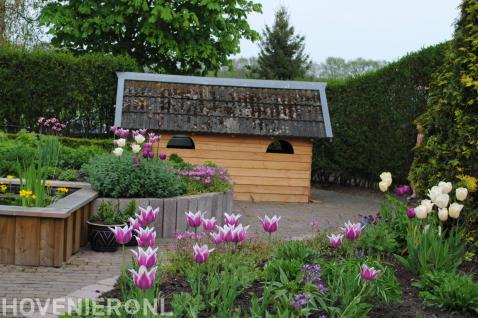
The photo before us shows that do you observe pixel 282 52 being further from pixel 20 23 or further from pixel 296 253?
pixel 296 253

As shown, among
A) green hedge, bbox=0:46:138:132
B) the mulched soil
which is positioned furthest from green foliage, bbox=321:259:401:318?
green hedge, bbox=0:46:138:132

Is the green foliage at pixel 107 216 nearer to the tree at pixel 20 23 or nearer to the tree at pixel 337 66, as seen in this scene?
the tree at pixel 20 23

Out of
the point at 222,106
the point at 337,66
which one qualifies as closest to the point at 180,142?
the point at 222,106

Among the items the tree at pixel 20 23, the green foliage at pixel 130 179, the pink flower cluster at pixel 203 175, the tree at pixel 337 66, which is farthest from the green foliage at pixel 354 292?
the tree at pixel 337 66

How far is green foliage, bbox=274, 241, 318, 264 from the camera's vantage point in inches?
190

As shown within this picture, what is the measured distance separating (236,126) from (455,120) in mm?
7236

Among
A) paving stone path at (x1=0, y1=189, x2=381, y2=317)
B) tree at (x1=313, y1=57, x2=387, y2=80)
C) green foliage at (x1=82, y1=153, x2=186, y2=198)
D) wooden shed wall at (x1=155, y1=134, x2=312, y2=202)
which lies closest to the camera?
paving stone path at (x1=0, y1=189, x2=381, y2=317)

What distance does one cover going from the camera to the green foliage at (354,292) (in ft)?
12.1

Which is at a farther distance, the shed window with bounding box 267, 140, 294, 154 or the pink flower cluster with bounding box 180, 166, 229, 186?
the shed window with bounding box 267, 140, 294, 154

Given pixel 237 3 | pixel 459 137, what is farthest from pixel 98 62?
pixel 459 137

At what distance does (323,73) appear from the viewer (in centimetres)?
5969

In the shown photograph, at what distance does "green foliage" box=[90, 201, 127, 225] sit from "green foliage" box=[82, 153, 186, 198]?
0.31 meters

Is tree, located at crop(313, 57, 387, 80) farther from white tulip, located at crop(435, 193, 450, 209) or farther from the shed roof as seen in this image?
white tulip, located at crop(435, 193, 450, 209)

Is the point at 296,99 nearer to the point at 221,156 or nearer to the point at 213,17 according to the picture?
the point at 221,156
